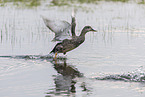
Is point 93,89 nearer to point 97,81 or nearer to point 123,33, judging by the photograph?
point 97,81

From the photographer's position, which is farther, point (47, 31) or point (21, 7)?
point (21, 7)

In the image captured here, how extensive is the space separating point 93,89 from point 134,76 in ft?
4.13

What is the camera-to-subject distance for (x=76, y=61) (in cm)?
941

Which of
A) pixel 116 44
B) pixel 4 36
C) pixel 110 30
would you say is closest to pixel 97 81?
pixel 116 44

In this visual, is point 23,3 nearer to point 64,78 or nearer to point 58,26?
point 58,26

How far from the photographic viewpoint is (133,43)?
463 inches

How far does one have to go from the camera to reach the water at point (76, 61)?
6.68 metres

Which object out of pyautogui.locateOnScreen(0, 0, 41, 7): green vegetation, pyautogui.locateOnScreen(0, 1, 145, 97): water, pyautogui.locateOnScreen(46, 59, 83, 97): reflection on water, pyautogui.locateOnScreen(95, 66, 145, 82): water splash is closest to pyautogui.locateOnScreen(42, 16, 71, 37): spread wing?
pyautogui.locateOnScreen(0, 1, 145, 97): water

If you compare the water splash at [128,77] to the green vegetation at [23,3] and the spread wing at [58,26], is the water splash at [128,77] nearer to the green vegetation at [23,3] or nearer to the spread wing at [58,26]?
the spread wing at [58,26]

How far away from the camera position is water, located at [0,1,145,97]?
6.68m

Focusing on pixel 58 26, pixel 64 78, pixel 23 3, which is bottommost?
pixel 64 78

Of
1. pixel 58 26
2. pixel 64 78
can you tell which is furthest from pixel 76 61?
pixel 64 78

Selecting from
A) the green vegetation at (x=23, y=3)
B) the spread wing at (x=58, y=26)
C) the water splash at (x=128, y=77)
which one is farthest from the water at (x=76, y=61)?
the green vegetation at (x=23, y=3)

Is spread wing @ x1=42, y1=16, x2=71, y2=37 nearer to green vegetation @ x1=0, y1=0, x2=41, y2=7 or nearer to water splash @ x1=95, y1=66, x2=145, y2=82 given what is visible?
water splash @ x1=95, y1=66, x2=145, y2=82
